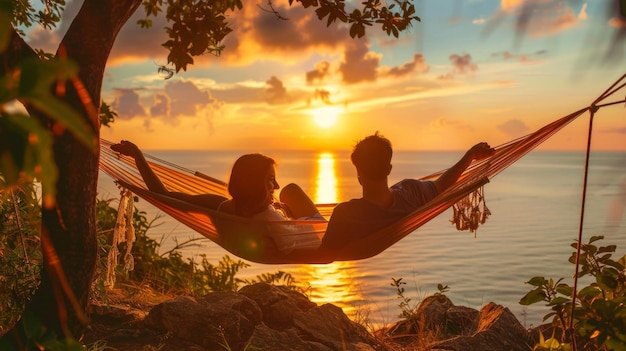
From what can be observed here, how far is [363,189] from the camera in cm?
297

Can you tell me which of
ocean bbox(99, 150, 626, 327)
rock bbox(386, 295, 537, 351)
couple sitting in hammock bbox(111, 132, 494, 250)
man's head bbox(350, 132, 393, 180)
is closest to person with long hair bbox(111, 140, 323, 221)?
couple sitting in hammock bbox(111, 132, 494, 250)

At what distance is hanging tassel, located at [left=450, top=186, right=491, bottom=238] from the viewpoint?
2943 mm

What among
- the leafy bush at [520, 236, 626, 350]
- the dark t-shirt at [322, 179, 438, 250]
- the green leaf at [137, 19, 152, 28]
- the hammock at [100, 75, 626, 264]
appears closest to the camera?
the leafy bush at [520, 236, 626, 350]

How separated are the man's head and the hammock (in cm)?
29

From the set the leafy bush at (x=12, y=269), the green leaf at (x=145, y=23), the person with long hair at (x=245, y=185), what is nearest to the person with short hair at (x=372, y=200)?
the person with long hair at (x=245, y=185)

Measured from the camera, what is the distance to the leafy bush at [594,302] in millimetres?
1813

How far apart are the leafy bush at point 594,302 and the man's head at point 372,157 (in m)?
0.89

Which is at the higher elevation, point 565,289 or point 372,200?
point 372,200

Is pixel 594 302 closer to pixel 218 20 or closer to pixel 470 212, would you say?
pixel 470 212

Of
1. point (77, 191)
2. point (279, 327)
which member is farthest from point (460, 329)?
point (77, 191)

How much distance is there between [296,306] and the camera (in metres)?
3.44

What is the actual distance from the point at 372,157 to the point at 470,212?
1.77 ft

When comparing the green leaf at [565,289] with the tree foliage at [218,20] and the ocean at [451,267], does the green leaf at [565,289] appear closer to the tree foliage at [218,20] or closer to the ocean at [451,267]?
the tree foliage at [218,20]

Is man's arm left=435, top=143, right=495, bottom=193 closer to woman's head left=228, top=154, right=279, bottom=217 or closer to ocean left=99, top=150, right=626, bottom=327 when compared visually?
woman's head left=228, top=154, right=279, bottom=217
